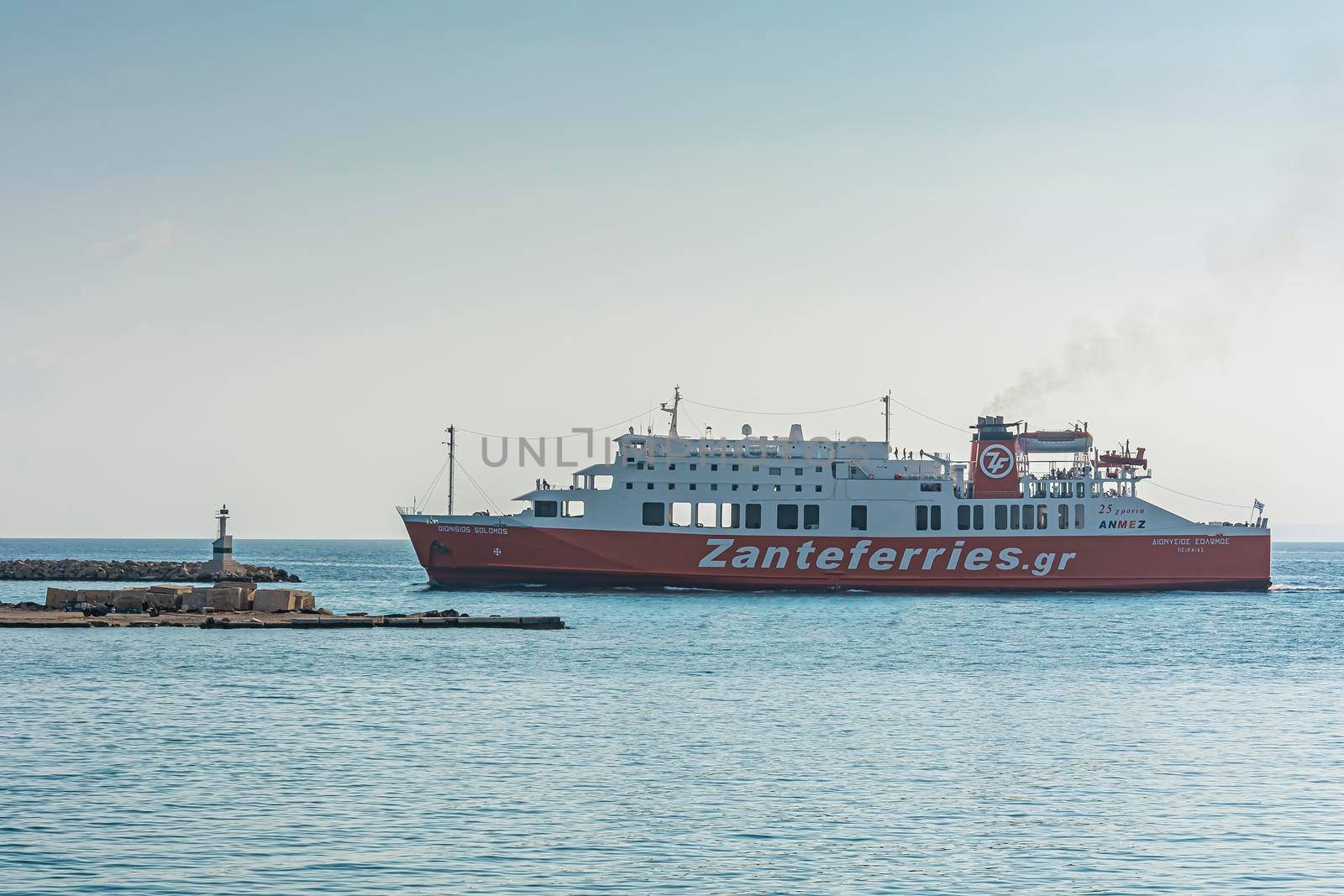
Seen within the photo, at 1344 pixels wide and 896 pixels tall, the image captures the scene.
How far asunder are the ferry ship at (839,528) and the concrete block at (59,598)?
1600cm

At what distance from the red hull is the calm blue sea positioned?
65.3 ft

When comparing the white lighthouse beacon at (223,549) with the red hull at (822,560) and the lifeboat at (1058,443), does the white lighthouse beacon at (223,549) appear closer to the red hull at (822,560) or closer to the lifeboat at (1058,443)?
the red hull at (822,560)

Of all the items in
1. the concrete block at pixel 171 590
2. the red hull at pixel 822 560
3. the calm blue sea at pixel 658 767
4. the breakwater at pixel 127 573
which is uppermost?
the red hull at pixel 822 560

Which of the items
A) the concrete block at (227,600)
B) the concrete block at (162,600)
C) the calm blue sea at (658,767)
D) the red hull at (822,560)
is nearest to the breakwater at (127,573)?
the red hull at (822,560)

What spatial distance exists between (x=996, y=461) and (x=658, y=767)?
1842 inches

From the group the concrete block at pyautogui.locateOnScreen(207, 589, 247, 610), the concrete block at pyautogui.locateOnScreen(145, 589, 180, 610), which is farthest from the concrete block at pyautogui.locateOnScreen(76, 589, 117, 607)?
the concrete block at pyautogui.locateOnScreen(207, 589, 247, 610)

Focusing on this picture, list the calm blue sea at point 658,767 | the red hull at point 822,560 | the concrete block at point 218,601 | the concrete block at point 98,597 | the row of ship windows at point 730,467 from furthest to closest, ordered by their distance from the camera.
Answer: the row of ship windows at point 730,467, the red hull at point 822,560, the concrete block at point 218,601, the concrete block at point 98,597, the calm blue sea at point 658,767

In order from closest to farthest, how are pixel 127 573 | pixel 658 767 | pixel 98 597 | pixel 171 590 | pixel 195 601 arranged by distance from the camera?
pixel 658 767 → pixel 98 597 → pixel 171 590 → pixel 195 601 → pixel 127 573

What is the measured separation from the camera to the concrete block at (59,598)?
48312 millimetres

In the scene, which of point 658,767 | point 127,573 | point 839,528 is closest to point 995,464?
point 839,528

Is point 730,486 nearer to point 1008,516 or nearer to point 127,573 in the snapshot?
point 1008,516

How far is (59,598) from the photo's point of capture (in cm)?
4875

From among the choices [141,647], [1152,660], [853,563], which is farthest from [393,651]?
[853,563]

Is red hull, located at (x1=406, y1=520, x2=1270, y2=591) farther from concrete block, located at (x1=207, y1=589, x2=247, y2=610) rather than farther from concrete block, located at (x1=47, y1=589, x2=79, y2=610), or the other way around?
concrete block, located at (x1=47, y1=589, x2=79, y2=610)
